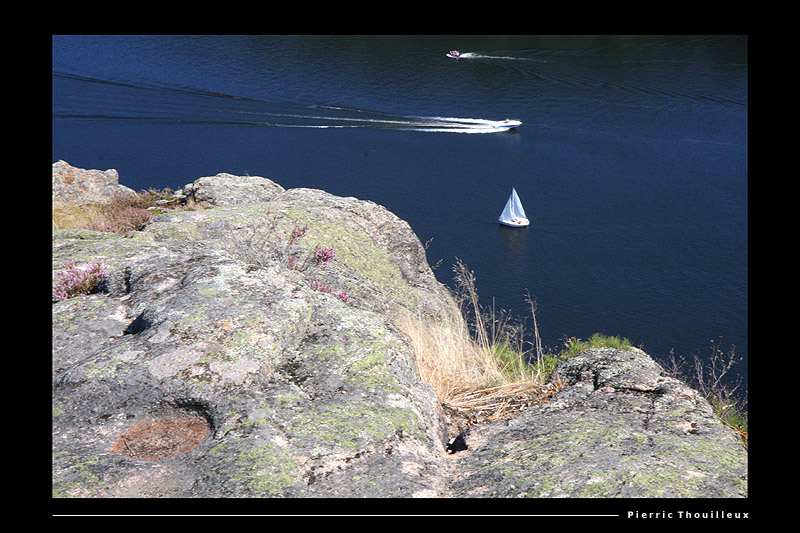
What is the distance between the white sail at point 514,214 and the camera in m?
26.5

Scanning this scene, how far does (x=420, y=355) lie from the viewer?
6121mm

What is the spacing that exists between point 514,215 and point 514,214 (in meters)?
0.05

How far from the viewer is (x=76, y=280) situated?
5355mm

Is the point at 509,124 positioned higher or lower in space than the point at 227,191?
higher

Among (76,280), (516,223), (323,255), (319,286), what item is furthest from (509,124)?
(76,280)

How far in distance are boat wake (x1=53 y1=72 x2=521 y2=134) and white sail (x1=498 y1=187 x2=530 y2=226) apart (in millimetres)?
9577

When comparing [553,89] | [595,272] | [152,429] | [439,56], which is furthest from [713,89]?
[152,429]

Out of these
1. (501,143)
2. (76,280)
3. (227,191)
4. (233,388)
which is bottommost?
(233,388)

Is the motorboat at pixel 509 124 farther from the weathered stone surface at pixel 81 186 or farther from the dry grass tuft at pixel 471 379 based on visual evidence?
the dry grass tuft at pixel 471 379

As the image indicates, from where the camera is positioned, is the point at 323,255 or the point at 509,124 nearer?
the point at 323,255

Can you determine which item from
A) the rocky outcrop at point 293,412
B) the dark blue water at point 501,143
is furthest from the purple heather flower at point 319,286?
the dark blue water at point 501,143

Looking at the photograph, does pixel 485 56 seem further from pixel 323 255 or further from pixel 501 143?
pixel 323 255

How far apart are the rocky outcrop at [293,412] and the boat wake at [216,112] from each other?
31.3 m

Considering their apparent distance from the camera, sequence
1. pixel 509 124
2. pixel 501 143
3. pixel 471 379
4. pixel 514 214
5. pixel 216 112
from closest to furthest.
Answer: pixel 471 379, pixel 514 214, pixel 501 143, pixel 509 124, pixel 216 112
